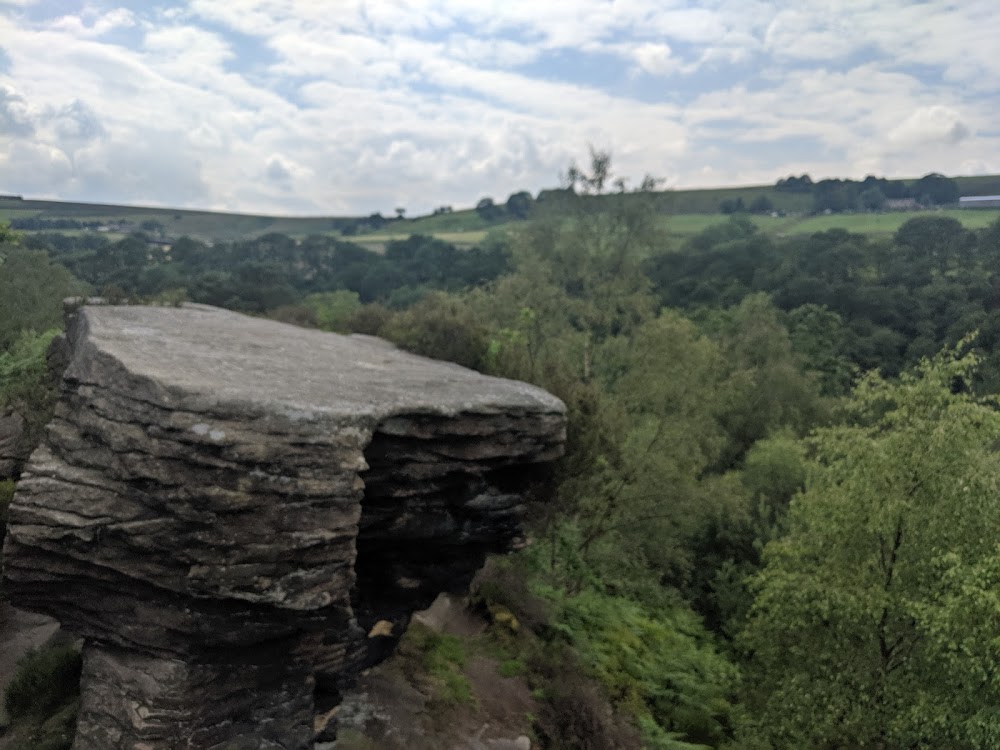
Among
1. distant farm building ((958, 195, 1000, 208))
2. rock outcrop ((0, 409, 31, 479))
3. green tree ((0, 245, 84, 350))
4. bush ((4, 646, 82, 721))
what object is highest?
distant farm building ((958, 195, 1000, 208))

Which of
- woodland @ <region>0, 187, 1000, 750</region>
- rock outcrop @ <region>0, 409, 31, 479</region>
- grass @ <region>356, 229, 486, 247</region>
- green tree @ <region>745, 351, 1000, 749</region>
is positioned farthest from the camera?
grass @ <region>356, 229, 486, 247</region>

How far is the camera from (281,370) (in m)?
10.1

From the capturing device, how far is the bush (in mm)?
11414

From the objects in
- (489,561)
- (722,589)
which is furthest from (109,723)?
(722,589)

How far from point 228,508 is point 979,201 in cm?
17571

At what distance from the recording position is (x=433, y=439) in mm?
10281

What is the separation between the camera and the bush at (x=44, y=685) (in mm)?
11414

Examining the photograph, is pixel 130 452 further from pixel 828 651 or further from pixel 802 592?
pixel 828 651

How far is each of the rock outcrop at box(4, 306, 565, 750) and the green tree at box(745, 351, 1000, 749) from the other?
607cm

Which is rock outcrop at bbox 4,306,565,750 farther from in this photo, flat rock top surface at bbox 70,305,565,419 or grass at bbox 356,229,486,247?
grass at bbox 356,229,486,247

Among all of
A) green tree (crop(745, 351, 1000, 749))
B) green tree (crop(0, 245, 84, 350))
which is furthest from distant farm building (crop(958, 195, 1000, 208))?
green tree (crop(0, 245, 84, 350))

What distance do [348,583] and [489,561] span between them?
10565mm

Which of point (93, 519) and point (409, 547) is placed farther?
point (409, 547)

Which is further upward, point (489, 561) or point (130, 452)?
point (130, 452)
